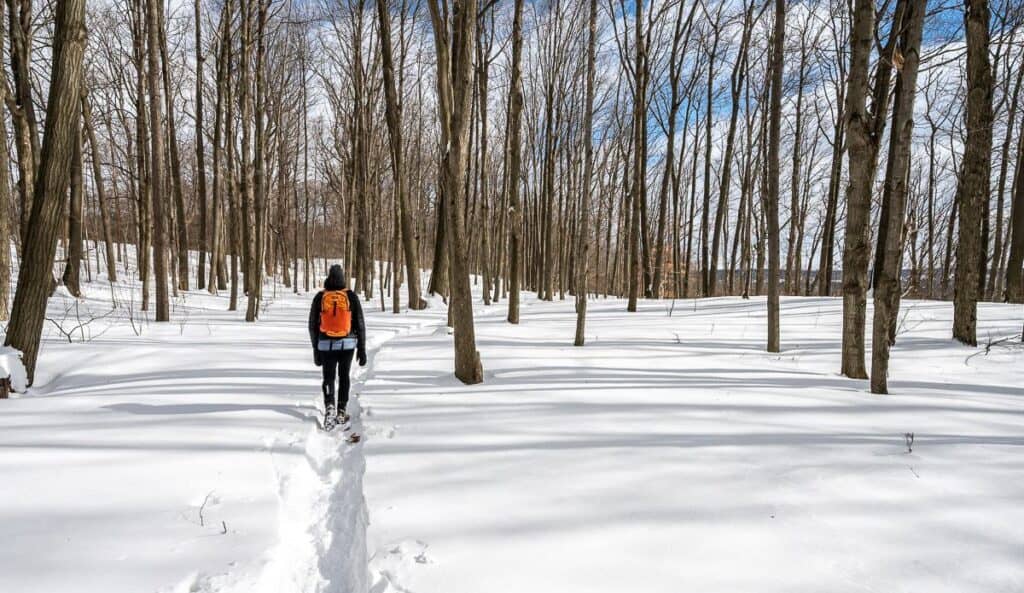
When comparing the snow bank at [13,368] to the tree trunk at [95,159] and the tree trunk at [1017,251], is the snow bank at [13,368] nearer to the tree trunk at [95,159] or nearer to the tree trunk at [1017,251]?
the tree trunk at [95,159]

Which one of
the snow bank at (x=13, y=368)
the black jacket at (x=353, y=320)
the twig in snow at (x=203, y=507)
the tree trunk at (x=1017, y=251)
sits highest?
the tree trunk at (x=1017, y=251)

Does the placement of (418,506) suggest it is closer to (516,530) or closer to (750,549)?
(516,530)

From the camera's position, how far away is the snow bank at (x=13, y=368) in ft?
15.4

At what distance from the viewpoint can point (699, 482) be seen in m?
2.89

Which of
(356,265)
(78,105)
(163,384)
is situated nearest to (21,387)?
(163,384)

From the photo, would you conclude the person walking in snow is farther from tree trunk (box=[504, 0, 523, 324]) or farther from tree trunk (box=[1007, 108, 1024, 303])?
tree trunk (box=[1007, 108, 1024, 303])

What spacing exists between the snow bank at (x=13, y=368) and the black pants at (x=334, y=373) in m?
3.20

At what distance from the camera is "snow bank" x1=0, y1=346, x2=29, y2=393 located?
15.4 ft

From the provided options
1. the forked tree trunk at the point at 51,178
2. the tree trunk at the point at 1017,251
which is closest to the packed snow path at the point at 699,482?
the forked tree trunk at the point at 51,178

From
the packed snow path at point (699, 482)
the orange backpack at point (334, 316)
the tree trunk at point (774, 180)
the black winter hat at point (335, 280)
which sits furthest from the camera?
the tree trunk at point (774, 180)

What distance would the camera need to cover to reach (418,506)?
9.23ft

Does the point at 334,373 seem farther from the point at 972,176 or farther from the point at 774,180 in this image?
the point at 972,176

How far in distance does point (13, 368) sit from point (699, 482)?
672 cm

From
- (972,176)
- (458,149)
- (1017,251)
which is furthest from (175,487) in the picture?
(1017,251)
